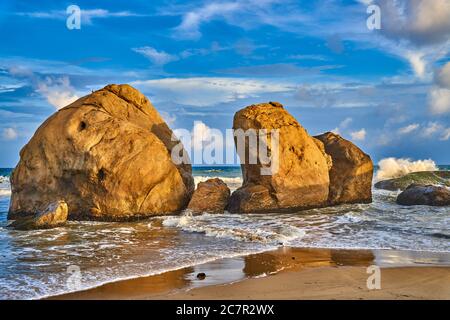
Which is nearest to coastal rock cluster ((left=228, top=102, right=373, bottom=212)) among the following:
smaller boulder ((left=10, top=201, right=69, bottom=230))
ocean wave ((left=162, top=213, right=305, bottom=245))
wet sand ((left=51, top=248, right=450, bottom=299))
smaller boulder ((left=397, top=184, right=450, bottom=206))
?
smaller boulder ((left=397, top=184, right=450, bottom=206))

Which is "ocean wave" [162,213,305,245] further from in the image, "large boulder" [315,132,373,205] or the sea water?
"large boulder" [315,132,373,205]

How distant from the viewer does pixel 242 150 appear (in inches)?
689

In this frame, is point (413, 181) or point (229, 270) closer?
point (229, 270)

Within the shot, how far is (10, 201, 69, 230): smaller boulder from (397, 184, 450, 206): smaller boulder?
1264 cm

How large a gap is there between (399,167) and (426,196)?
16752mm

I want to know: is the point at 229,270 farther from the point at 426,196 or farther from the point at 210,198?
the point at 426,196

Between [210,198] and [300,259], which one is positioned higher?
[210,198]

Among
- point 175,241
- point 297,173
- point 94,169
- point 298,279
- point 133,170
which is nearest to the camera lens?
point 298,279

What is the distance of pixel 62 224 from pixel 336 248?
25.0ft

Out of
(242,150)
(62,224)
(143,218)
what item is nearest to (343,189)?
(242,150)

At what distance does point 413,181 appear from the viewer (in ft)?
90.5

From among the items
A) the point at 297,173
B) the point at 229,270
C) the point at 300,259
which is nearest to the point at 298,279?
the point at 229,270

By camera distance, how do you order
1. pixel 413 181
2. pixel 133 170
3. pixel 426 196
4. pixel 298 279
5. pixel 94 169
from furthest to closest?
pixel 413 181, pixel 426 196, pixel 133 170, pixel 94 169, pixel 298 279
